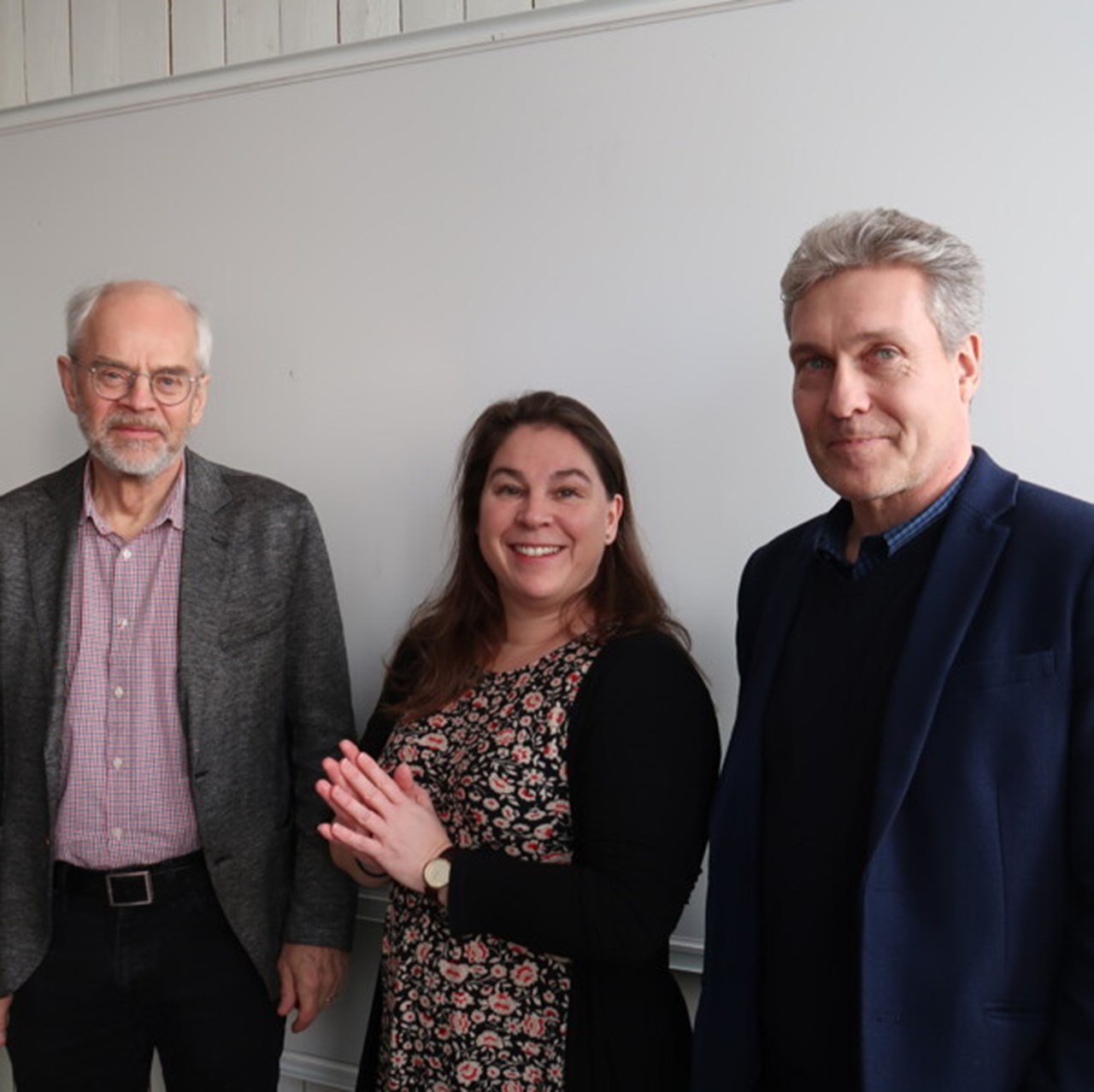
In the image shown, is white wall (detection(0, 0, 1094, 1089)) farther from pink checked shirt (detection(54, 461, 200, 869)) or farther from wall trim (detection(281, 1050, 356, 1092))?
pink checked shirt (detection(54, 461, 200, 869))

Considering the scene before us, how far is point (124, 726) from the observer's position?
5.96 feet

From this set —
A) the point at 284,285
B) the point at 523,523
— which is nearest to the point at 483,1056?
the point at 523,523

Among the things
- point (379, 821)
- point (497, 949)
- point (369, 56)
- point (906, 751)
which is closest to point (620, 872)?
point (497, 949)

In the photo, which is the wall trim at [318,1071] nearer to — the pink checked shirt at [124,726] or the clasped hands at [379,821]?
the pink checked shirt at [124,726]

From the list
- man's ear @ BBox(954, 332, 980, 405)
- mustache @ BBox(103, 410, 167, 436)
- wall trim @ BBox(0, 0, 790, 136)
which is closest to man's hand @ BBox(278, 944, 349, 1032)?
mustache @ BBox(103, 410, 167, 436)

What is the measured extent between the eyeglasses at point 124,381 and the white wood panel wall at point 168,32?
0.82m

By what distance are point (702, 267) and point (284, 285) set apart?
0.91 m

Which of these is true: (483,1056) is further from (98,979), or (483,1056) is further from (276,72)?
(276,72)

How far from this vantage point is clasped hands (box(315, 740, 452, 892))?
4.90 feet

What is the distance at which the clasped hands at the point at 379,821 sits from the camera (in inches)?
58.8

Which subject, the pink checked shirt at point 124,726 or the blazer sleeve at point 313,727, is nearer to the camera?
the pink checked shirt at point 124,726

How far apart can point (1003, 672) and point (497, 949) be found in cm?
82

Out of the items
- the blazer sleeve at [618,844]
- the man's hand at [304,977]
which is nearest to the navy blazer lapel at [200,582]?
the man's hand at [304,977]

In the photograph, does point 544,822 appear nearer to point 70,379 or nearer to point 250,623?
point 250,623
